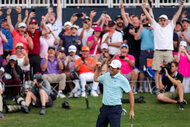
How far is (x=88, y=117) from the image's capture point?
10.9 m

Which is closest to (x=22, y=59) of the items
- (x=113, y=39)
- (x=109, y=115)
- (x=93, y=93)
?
(x=93, y=93)

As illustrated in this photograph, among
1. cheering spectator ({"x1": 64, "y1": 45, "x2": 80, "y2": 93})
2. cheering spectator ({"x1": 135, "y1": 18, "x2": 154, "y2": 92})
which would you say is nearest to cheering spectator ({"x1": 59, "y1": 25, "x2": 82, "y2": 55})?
cheering spectator ({"x1": 64, "y1": 45, "x2": 80, "y2": 93})

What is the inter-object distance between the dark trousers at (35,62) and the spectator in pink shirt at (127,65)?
2.59 m

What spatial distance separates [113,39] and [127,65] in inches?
39.9

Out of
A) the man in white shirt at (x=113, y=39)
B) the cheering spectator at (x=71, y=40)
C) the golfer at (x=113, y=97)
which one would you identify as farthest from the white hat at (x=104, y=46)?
the golfer at (x=113, y=97)

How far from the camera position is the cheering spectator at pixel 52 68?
13.5 m

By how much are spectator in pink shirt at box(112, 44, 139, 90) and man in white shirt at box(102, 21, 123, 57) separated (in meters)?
0.40

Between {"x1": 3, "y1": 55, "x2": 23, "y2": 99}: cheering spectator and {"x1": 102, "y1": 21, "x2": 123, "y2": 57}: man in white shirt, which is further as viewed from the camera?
{"x1": 102, "y1": 21, "x2": 123, "y2": 57}: man in white shirt

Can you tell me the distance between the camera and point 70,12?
56.7 feet

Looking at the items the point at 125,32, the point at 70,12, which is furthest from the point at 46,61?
the point at 70,12

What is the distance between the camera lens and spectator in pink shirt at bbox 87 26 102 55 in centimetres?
1436

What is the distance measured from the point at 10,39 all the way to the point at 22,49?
0.77 m

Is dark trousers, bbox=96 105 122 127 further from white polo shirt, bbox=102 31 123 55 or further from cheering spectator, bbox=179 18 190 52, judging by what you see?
cheering spectator, bbox=179 18 190 52

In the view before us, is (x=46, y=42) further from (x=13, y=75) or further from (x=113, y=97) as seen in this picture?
(x=113, y=97)
